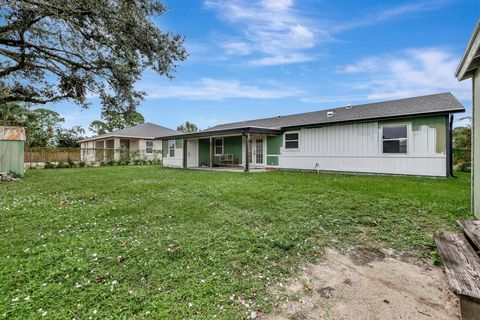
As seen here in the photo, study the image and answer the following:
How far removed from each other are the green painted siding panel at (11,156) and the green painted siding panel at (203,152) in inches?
405

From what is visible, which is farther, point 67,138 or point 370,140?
point 67,138

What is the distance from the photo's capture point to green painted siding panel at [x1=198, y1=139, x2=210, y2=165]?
18906 millimetres

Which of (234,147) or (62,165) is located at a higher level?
(234,147)

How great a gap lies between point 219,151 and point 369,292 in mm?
16833

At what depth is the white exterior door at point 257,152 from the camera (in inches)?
629

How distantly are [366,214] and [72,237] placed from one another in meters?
5.25

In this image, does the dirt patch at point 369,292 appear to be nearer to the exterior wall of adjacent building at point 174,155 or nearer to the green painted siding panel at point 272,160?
the green painted siding panel at point 272,160

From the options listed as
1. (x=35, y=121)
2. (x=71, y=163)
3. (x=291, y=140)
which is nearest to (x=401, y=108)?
(x=291, y=140)

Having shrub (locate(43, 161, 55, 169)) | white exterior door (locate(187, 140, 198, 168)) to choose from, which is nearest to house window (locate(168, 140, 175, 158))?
white exterior door (locate(187, 140, 198, 168))

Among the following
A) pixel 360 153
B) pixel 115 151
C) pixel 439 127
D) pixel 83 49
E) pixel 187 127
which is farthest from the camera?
pixel 187 127

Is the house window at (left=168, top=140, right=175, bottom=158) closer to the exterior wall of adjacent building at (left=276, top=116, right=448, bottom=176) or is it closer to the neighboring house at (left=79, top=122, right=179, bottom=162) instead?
the neighboring house at (left=79, top=122, right=179, bottom=162)

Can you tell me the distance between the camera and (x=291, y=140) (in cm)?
1448

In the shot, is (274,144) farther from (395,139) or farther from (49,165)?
(49,165)

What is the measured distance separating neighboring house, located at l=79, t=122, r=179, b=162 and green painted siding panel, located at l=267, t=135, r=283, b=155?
14.8 meters
